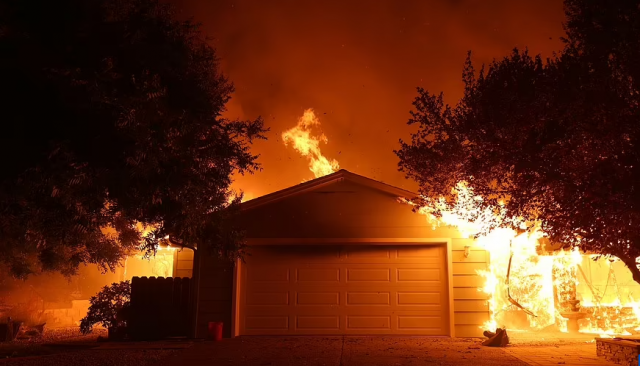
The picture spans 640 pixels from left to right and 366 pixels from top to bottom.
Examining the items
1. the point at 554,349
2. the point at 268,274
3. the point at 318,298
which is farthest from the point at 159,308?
the point at 554,349

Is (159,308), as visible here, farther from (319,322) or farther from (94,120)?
(94,120)

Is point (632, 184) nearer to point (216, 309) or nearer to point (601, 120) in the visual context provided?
point (601, 120)

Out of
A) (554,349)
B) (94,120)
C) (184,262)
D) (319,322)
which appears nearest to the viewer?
(94,120)

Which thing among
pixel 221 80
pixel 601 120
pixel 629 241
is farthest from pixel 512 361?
pixel 221 80

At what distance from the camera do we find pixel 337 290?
522 inches

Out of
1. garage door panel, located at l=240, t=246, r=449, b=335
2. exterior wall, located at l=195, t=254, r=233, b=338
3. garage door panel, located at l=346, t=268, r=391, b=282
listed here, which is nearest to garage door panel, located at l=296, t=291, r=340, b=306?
garage door panel, located at l=240, t=246, r=449, b=335

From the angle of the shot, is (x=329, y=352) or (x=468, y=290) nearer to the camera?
(x=329, y=352)

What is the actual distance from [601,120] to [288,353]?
6873 mm

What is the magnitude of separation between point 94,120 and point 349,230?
6.80 metres

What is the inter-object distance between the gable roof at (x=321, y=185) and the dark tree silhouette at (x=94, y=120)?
3063 millimetres

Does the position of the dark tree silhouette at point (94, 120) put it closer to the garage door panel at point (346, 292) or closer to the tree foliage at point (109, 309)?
the tree foliage at point (109, 309)

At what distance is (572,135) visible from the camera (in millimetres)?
9367

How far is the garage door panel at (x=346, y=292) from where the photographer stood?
513 inches

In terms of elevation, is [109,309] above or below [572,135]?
below
